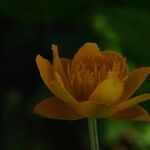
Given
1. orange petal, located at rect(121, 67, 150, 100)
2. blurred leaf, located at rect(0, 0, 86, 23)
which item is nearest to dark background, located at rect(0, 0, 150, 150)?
blurred leaf, located at rect(0, 0, 86, 23)

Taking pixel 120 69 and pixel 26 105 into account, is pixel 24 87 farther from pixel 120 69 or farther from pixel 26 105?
pixel 120 69

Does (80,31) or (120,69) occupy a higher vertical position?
(80,31)

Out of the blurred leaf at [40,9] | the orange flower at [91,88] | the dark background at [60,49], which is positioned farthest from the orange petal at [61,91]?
the blurred leaf at [40,9]

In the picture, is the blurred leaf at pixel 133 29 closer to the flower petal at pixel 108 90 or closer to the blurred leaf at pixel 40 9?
the blurred leaf at pixel 40 9

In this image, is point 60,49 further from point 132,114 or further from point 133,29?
point 132,114

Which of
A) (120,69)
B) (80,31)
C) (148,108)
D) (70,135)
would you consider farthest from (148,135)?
(120,69)

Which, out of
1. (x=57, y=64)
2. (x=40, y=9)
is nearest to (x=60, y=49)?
(x=40, y=9)
